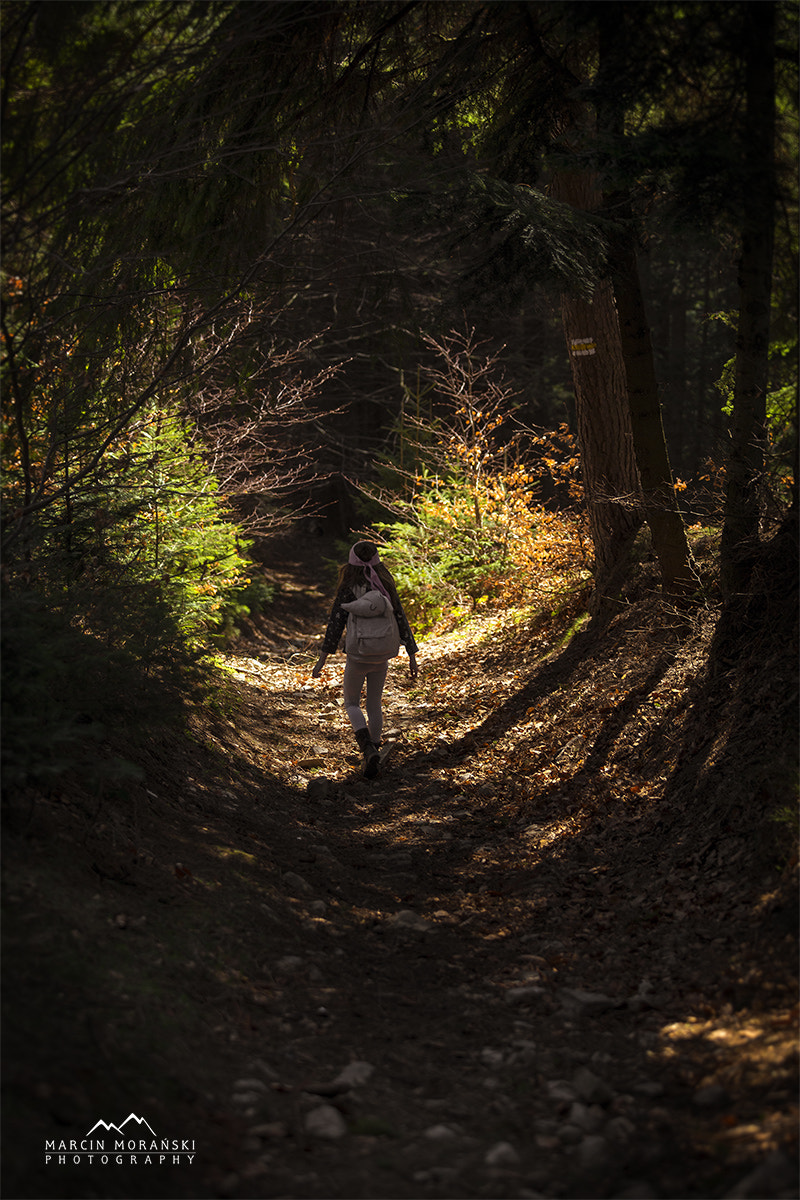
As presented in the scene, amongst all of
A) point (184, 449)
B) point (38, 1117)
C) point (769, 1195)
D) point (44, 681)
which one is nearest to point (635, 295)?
point (184, 449)

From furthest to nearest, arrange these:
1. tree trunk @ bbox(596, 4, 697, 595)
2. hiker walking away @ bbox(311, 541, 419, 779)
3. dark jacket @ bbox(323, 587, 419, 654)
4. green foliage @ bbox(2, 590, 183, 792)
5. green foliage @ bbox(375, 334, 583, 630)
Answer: green foliage @ bbox(375, 334, 583, 630)
dark jacket @ bbox(323, 587, 419, 654)
hiker walking away @ bbox(311, 541, 419, 779)
tree trunk @ bbox(596, 4, 697, 595)
green foliage @ bbox(2, 590, 183, 792)

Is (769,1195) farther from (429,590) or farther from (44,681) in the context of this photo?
(429,590)

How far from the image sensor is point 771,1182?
2.49 m

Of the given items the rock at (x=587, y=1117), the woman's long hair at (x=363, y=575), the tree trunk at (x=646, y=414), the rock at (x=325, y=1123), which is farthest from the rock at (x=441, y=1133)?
the woman's long hair at (x=363, y=575)

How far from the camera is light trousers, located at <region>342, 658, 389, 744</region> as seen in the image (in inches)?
319

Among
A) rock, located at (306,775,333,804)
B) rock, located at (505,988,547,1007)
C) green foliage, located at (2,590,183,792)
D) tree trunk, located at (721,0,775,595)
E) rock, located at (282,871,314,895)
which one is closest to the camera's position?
green foliage, located at (2,590,183,792)

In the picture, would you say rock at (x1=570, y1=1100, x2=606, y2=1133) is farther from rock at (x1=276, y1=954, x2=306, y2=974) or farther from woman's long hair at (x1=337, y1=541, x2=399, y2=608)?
woman's long hair at (x1=337, y1=541, x2=399, y2=608)

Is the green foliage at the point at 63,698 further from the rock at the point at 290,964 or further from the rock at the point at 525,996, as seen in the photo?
the rock at the point at 525,996

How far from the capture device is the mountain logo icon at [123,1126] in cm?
273

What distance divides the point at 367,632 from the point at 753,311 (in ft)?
13.6

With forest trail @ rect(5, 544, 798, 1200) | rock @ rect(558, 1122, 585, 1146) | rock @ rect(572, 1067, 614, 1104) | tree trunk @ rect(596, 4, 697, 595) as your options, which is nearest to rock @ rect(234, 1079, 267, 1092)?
forest trail @ rect(5, 544, 798, 1200)

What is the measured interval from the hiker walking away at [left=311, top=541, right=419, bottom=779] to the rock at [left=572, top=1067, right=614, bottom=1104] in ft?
15.4

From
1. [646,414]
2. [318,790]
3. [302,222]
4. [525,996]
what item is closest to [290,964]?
[525,996]

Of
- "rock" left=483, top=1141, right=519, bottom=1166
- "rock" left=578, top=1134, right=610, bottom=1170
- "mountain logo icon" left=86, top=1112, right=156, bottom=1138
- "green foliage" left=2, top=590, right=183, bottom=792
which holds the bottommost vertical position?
"rock" left=578, top=1134, right=610, bottom=1170
